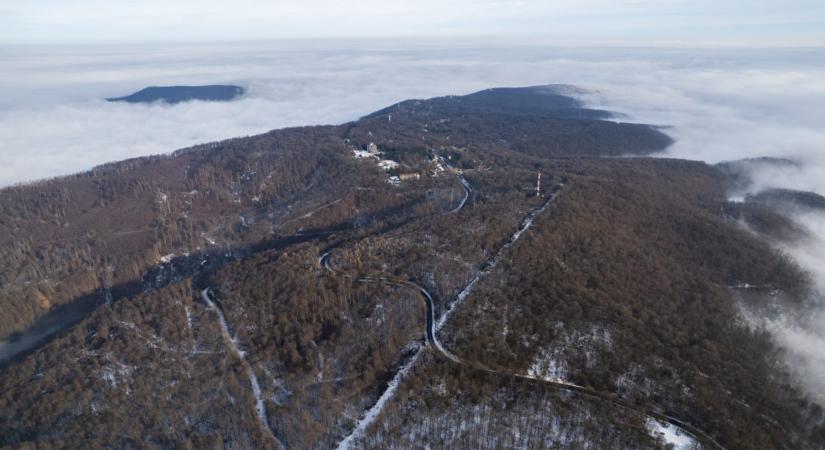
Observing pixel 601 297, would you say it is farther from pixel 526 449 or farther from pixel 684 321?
pixel 526 449

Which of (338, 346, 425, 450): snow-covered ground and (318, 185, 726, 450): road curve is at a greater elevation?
(318, 185, 726, 450): road curve

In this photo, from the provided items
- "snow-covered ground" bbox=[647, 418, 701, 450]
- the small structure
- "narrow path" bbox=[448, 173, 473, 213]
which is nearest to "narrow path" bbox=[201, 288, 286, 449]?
"snow-covered ground" bbox=[647, 418, 701, 450]

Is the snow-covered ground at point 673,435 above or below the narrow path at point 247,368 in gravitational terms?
above

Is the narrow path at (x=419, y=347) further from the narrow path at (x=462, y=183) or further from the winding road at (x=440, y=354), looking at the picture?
the narrow path at (x=462, y=183)

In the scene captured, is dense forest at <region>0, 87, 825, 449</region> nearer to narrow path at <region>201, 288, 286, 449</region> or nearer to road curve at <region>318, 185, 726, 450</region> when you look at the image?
narrow path at <region>201, 288, 286, 449</region>

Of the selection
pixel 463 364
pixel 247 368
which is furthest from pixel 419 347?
pixel 247 368

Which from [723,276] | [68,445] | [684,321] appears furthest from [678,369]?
[68,445]

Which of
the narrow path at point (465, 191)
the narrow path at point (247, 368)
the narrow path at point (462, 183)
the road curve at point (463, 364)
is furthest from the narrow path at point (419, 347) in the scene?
the narrow path at point (462, 183)

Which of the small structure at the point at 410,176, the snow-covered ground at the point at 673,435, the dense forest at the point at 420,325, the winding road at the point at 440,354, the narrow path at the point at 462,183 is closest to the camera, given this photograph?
the snow-covered ground at the point at 673,435
